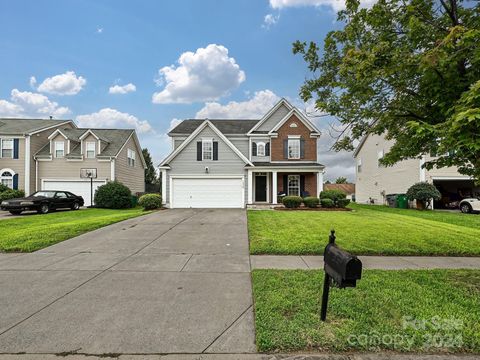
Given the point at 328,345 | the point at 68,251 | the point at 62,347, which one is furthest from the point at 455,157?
the point at 68,251

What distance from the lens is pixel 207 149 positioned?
20.0 m

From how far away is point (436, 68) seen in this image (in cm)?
462

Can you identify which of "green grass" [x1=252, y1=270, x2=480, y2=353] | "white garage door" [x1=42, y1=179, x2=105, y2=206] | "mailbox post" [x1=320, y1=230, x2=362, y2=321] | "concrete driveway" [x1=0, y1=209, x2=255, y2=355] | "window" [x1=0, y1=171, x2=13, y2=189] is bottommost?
"concrete driveway" [x1=0, y1=209, x2=255, y2=355]

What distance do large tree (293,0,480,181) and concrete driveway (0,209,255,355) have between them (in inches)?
158

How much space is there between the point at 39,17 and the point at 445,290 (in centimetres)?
1749

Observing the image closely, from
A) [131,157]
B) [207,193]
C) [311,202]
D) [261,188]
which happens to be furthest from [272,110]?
[131,157]

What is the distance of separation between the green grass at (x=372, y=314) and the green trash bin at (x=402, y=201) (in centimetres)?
1817

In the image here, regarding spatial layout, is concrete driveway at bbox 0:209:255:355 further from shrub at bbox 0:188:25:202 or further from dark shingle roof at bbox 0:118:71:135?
dark shingle roof at bbox 0:118:71:135

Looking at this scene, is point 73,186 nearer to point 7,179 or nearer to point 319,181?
point 7,179

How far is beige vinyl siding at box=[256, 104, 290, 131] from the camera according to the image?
22984 mm

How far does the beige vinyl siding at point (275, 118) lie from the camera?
2298cm

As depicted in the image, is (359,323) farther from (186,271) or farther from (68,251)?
(68,251)

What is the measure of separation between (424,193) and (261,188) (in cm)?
1181

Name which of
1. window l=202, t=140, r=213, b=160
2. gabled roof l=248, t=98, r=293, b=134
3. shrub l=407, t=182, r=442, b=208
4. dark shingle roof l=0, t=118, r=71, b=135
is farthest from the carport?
dark shingle roof l=0, t=118, r=71, b=135
